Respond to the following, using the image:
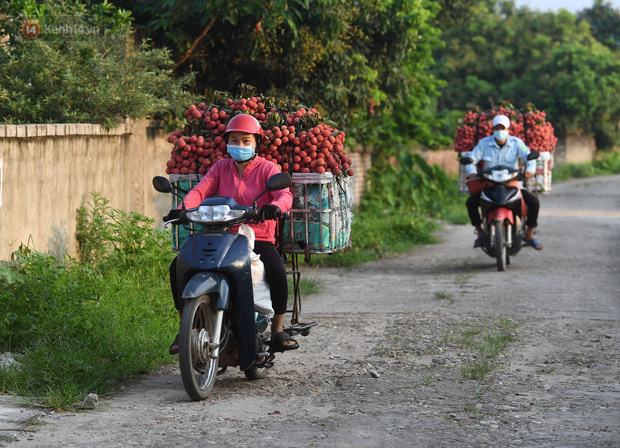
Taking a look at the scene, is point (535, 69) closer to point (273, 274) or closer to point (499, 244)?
point (499, 244)

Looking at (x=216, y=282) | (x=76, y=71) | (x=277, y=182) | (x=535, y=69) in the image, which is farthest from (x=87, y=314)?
(x=535, y=69)

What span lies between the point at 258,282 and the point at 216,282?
43cm

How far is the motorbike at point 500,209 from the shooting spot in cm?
1149

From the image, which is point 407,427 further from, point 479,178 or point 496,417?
point 479,178

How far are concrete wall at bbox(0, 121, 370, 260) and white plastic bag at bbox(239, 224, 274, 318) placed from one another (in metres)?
2.61

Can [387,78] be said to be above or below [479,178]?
above

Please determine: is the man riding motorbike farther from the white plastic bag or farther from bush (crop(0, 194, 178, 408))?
the white plastic bag

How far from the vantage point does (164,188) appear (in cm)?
569

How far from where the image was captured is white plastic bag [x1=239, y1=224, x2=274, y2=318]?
19.0 feet

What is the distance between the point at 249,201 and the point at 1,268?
2.05 metres

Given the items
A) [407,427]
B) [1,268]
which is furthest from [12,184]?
[407,427]

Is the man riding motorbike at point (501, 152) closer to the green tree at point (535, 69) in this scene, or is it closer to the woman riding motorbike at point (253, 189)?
the woman riding motorbike at point (253, 189)

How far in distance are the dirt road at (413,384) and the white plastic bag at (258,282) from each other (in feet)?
1.78

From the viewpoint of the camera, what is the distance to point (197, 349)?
5.34 m
